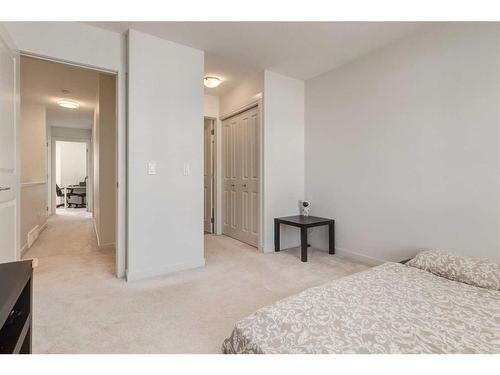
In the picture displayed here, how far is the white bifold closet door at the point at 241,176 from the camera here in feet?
11.8

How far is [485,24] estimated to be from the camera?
2016 millimetres

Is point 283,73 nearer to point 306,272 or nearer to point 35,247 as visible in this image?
point 306,272

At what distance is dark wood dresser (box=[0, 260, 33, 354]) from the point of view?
773mm

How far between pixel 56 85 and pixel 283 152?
3606mm

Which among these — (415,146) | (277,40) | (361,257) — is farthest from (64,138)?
(415,146)

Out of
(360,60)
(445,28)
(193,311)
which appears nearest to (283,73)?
(360,60)

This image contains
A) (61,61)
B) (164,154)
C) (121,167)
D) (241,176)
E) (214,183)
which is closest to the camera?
(61,61)

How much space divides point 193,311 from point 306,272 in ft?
4.11

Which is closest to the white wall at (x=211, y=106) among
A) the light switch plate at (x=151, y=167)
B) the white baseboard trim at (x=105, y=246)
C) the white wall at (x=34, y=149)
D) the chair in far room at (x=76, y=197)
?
the light switch plate at (x=151, y=167)

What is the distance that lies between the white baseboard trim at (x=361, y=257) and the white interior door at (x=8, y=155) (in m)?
3.16

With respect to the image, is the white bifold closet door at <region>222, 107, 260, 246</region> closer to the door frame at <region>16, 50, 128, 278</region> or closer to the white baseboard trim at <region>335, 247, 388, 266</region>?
the white baseboard trim at <region>335, 247, 388, 266</region>

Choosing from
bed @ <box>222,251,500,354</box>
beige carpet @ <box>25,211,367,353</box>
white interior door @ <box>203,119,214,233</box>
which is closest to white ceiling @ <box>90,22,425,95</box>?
white interior door @ <box>203,119,214,233</box>

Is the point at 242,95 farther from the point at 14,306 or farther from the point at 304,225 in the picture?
the point at 14,306

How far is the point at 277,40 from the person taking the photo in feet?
8.41
